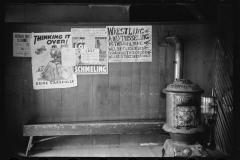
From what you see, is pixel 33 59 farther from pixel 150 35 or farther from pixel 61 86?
pixel 150 35

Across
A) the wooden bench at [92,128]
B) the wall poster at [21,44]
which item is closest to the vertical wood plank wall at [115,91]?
the wall poster at [21,44]

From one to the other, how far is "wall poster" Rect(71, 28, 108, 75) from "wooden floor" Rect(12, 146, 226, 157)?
59.2 inches

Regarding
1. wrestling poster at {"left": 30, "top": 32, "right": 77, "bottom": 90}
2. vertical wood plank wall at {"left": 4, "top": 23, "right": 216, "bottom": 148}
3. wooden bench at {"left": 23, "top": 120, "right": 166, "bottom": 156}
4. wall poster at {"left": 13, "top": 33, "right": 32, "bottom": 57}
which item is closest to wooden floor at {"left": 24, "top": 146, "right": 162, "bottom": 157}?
vertical wood plank wall at {"left": 4, "top": 23, "right": 216, "bottom": 148}

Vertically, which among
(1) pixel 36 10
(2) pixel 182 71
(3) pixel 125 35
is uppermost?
(1) pixel 36 10

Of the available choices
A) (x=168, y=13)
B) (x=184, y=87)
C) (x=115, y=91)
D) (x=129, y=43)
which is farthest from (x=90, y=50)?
(x=184, y=87)

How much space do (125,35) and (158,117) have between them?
5.77ft

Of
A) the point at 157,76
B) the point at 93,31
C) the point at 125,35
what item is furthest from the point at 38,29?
the point at 157,76

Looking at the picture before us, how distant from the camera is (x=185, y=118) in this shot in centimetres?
347

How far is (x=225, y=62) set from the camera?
419 cm

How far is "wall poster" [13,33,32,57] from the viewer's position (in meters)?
4.14

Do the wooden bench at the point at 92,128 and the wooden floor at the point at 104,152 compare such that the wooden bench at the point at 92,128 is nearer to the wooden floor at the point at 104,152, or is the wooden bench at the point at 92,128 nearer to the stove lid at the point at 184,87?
the wooden floor at the point at 104,152

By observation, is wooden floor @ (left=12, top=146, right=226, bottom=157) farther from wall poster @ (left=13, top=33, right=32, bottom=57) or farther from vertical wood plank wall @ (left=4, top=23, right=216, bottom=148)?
wall poster @ (left=13, top=33, right=32, bottom=57)

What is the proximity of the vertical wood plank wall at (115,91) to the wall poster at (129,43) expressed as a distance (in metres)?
0.11

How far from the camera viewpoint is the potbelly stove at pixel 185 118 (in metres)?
3.47
